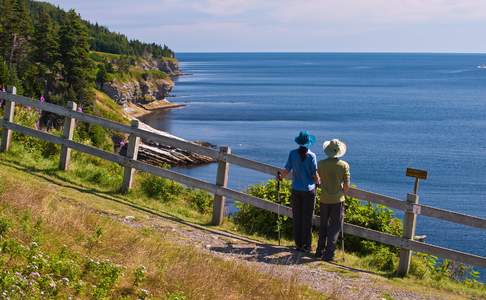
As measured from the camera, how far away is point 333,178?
10.4 metres

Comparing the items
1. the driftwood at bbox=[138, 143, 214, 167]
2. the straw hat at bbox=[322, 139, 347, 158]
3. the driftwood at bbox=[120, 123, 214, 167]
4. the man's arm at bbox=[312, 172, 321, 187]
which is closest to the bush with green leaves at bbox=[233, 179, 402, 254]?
the man's arm at bbox=[312, 172, 321, 187]

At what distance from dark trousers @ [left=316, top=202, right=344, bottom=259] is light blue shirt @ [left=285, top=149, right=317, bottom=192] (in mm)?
389

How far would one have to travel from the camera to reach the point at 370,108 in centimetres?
11700

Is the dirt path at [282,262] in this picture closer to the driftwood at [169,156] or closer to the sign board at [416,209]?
the sign board at [416,209]

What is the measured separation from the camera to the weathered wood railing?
10219 mm

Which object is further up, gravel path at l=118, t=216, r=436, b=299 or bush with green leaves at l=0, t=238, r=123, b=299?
bush with green leaves at l=0, t=238, r=123, b=299

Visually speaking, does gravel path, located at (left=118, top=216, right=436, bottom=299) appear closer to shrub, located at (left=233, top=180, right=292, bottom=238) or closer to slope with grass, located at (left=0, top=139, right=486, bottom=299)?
slope with grass, located at (left=0, top=139, right=486, bottom=299)

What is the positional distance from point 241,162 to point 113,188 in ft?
10.9

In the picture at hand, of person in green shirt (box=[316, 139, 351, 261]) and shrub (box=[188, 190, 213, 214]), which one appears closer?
person in green shirt (box=[316, 139, 351, 261])

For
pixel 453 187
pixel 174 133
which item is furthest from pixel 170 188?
pixel 174 133

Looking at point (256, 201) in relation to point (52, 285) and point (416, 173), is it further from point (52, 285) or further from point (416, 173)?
point (52, 285)

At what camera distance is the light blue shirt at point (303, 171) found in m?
10.5

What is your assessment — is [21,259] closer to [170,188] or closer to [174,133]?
[170,188]

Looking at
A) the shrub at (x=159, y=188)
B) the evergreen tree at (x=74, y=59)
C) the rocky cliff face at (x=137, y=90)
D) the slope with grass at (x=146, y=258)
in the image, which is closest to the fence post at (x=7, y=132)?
the slope with grass at (x=146, y=258)
